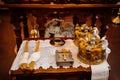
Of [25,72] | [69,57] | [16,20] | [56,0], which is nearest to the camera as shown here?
[25,72]

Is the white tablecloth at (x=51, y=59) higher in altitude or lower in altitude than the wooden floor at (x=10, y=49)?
higher

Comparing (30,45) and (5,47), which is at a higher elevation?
(30,45)

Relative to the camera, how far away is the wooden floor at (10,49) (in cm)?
228

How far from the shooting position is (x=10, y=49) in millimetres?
2746

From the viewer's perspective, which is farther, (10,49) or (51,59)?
(10,49)

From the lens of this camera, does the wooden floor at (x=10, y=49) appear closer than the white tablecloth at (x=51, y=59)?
No

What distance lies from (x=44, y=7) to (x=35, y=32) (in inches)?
22.5

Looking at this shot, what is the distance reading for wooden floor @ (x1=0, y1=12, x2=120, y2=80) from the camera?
228 cm

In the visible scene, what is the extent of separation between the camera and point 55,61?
1573mm

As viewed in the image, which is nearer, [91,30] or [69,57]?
[69,57]

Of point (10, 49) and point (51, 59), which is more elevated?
point (51, 59)

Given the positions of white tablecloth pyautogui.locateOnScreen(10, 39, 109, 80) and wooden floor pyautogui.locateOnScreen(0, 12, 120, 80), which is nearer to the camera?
white tablecloth pyautogui.locateOnScreen(10, 39, 109, 80)

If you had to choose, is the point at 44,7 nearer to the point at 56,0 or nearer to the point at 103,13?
the point at 56,0

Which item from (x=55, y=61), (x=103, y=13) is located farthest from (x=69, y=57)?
(x=103, y=13)
